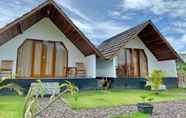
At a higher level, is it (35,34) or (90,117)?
(35,34)

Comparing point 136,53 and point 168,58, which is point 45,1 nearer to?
point 136,53

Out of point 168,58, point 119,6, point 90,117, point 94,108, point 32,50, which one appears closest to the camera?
point 90,117

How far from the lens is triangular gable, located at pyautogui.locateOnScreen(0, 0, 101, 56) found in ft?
37.0

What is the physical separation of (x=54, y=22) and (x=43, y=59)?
2.63 m

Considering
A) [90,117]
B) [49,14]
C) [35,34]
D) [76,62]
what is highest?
[49,14]

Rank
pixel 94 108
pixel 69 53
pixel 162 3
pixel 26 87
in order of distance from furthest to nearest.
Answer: pixel 162 3 < pixel 69 53 < pixel 26 87 < pixel 94 108

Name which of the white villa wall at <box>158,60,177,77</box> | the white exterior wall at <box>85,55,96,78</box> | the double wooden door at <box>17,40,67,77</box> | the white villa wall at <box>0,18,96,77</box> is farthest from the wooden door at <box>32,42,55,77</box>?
the white villa wall at <box>158,60,177,77</box>

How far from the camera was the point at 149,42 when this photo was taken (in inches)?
646

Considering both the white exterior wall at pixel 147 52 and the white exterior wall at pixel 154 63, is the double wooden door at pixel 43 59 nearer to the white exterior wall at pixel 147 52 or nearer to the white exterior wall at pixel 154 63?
the white exterior wall at pixel 147 52

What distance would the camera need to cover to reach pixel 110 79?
14.7 metres

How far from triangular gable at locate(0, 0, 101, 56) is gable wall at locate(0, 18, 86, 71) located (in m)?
0.25

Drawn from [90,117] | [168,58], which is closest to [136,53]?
[168,58]

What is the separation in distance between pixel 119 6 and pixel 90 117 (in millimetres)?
18795

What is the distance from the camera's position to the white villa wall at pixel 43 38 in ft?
40.8
